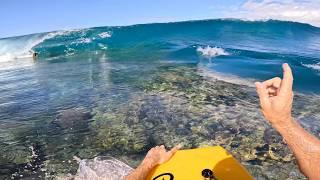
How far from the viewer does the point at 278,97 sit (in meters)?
2.31

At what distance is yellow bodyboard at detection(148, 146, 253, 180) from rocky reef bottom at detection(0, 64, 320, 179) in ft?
4.54

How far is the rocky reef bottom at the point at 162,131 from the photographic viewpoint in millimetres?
5578

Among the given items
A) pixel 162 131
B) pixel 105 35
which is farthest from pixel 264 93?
pixel 105 35

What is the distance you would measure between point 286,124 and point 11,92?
11436 mm

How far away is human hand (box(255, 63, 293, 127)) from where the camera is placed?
228 cm

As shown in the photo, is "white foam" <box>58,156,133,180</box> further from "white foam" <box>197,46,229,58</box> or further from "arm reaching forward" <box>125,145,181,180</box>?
"white foam" <box>197,46,229,58</box>

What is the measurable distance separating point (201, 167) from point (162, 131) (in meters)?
3.12

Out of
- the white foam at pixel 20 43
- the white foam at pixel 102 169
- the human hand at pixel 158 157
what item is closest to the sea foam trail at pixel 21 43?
the white foam at pixel 20 43

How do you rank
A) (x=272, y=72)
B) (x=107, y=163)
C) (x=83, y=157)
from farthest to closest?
(x=272, y=72) < (x=83, y=157) < (x=107, y=163)

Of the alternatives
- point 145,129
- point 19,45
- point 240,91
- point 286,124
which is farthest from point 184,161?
point 19,45

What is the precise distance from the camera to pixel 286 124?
95.0 inches

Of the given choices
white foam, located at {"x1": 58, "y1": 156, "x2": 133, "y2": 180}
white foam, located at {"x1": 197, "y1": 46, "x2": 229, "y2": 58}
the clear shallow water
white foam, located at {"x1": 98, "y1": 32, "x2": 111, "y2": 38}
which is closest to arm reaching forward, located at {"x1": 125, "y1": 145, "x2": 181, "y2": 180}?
white foam, located at {"x1": 58, "y1": 156, "x2": 133, "y2": 180}

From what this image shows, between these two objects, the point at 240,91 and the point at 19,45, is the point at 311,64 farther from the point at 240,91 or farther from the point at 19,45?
the point at 19,45

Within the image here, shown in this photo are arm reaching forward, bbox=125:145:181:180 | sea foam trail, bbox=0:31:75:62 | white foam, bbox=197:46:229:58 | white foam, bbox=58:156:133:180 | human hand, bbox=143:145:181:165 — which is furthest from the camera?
sea foam trail, bbox=0:31:75:62
